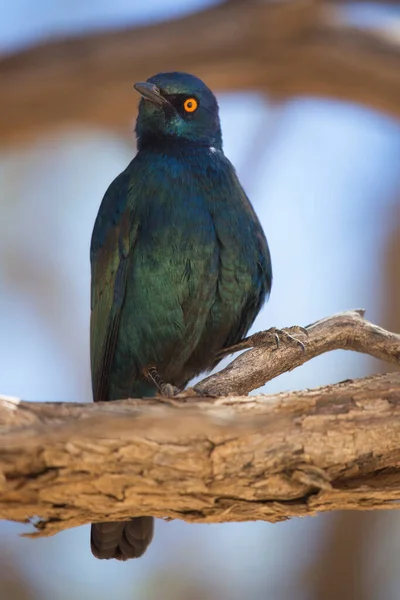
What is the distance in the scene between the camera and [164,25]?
316 inches

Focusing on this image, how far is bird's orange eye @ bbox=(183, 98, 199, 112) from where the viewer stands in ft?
19.6

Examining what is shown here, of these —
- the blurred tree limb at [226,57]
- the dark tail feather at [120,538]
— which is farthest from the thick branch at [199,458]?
the blurred tree limb at [226,57]

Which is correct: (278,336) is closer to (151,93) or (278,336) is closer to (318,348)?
(318,348)

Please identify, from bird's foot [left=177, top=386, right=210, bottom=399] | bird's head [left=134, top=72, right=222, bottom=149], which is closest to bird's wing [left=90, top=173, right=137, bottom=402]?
bird's head [left=134, top=72, right=222, bottom=149]

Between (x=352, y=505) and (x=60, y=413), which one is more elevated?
(x=60, y=413)

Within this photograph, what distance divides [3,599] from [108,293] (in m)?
4.91

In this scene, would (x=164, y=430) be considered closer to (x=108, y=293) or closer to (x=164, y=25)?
(x=108, y=293)

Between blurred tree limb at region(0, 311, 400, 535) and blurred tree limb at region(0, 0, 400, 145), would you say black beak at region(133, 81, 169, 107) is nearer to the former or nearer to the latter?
blurred tree limb at region(0, 0, 400, 145)

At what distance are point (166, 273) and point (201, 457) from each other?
1868 mm

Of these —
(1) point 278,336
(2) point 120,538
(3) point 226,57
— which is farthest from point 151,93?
(2) point 120,538

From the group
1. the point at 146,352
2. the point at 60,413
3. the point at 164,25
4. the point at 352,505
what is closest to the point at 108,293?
the point at 146,352

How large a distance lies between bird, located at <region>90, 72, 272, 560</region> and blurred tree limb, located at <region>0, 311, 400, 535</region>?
1.48m

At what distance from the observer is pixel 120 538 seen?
16.8 ft

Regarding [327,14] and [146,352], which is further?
[327,14]
